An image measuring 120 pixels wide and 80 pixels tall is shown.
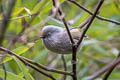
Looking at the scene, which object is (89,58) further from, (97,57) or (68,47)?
(68,47)

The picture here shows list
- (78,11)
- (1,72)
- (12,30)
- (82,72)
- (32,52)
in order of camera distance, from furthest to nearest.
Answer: (78,11) < (12,30) < (82,72) < (32,52) < (1,72)

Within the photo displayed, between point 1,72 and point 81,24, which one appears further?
point 81,24

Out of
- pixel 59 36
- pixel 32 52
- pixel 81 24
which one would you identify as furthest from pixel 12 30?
pixel 81 24

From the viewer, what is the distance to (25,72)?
5.20 ft

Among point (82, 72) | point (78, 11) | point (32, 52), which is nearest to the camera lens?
point (32, 52)

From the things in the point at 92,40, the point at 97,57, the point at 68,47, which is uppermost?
the point at 68,47

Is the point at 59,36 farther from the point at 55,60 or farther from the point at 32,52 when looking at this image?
the point at 55,60

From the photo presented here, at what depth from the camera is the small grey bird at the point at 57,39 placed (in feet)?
6.67

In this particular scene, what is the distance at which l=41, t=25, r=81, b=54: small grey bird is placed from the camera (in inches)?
80.0

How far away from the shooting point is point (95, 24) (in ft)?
8.59

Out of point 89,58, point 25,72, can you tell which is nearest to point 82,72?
point 89,58

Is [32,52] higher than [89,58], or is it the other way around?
[32,52]

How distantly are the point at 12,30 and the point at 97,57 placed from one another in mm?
791

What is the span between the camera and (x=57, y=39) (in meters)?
2.14
